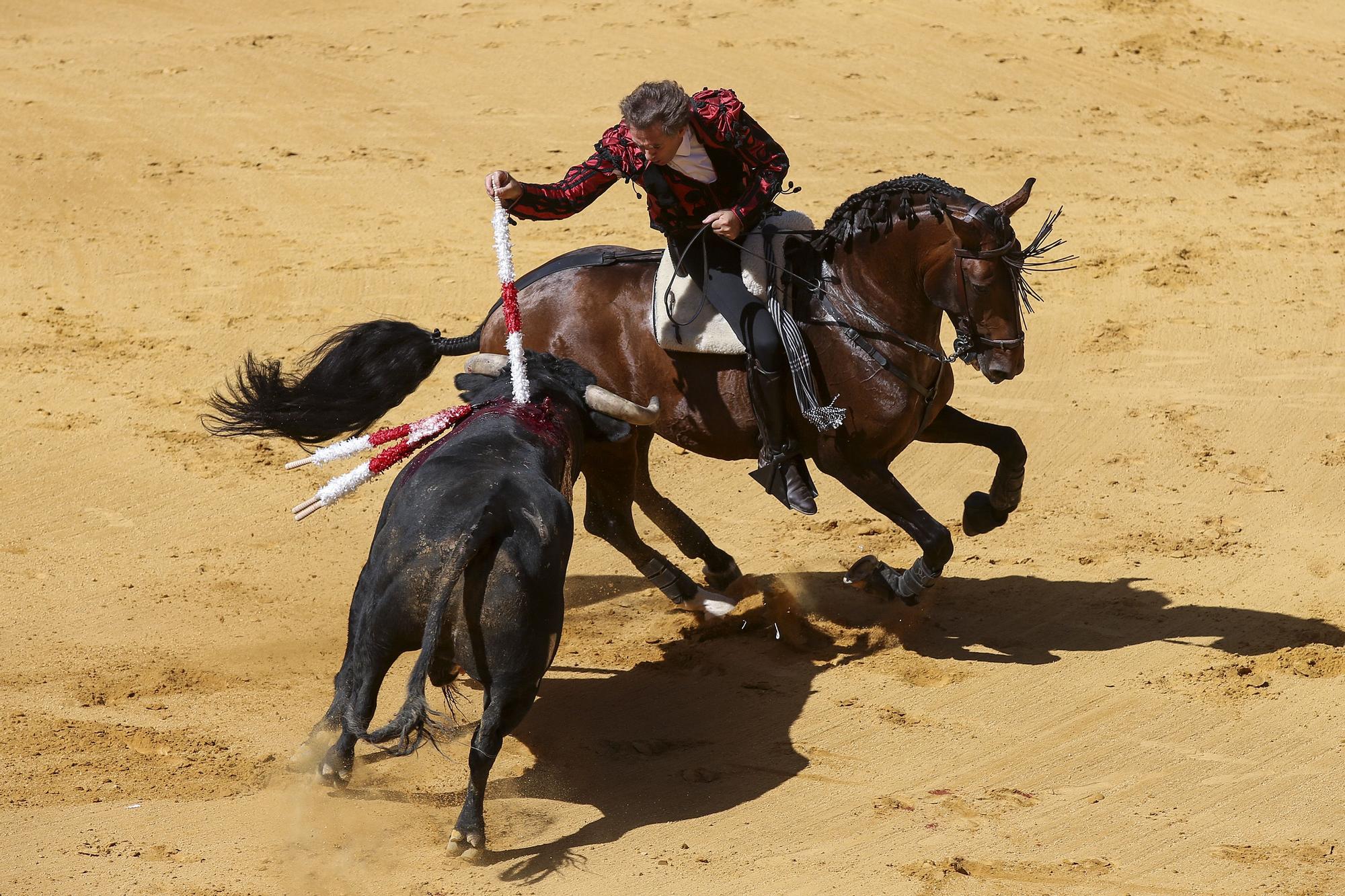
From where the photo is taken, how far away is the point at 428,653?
4945mm

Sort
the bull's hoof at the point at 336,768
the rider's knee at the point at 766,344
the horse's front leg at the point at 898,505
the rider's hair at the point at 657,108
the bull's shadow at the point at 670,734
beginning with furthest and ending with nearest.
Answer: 1. the horse's front leg at the point at 898,505
2. the rider's knee at the point at 766,344
3. the rider's hair at the point at 657,108
4. the bull's shadow at the point at 670,734
5. the bull's hoof at the point at 336,768

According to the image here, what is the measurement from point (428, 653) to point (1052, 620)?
3.57 metres

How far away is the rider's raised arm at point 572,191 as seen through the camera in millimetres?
6512

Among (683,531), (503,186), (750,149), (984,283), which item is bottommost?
(683,531)

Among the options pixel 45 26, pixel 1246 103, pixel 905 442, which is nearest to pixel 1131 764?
pixel 905 442

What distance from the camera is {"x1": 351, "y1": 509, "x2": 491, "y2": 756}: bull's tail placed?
4.96 meters

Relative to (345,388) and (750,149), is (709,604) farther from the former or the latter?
(750,149)

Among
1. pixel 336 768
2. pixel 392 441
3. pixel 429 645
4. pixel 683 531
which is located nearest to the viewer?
pixel 429 645

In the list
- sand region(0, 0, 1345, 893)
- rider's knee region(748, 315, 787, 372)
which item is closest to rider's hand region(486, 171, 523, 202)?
rider's knee region(748, 315, 787, 372)

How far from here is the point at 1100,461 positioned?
29.6 feet

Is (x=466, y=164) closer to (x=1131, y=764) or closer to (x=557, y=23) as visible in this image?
(x=557, y=23)

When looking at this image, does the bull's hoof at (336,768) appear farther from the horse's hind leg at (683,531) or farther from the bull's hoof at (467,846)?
the horse's hind leg at (683,531)

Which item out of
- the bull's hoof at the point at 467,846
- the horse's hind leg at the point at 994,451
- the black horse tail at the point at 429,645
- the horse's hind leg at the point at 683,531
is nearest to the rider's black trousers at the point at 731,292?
the horse's hind leg at the point at 994,451

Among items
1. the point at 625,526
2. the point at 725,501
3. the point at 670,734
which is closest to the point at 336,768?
the point at 670,734
